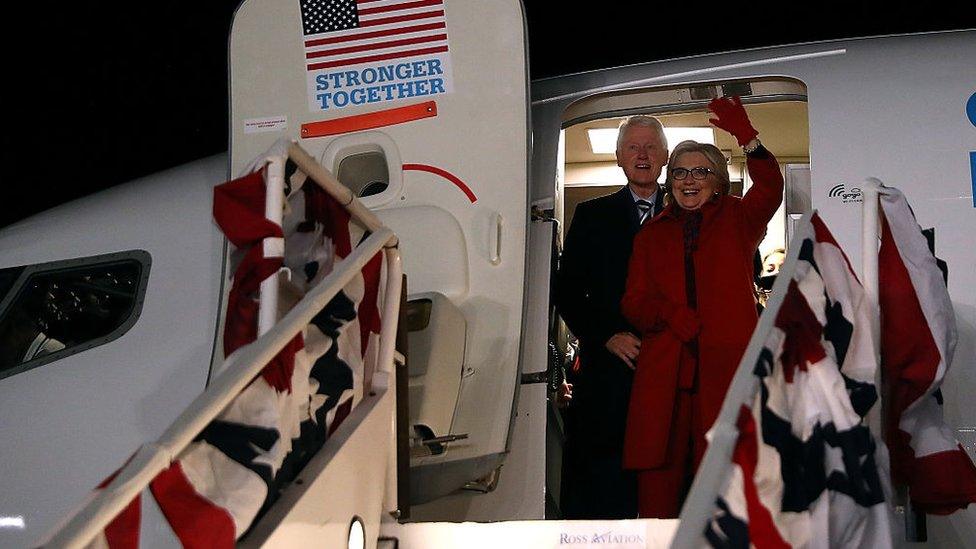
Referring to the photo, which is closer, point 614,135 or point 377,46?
point 377,46

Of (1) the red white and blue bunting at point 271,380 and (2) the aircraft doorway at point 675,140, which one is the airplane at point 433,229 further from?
(1) the red white and blue bunting at point 271,380

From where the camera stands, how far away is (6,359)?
180 inches

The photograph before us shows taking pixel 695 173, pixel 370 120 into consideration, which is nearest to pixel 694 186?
pixel 695 173

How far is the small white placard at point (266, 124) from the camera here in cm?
480

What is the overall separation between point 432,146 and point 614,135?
2876 millimetres

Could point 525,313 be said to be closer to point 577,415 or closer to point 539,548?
point 577,415

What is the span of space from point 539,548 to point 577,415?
5.65ft

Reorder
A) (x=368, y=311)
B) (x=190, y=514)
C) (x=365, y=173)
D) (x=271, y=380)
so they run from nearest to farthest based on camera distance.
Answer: (x=190, y=514)
(x=271, y=380)
(x=368, y=311)
(x=365, y=173)

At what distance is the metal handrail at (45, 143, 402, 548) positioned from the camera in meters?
2.01

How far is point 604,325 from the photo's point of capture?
15.9ft

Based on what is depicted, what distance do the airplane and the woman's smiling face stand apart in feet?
1.34

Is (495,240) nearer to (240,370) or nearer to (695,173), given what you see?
(695,173)

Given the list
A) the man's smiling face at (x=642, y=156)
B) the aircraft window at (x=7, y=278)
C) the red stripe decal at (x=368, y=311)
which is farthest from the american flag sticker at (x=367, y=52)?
the red stripe decal at (x=368, y=311)

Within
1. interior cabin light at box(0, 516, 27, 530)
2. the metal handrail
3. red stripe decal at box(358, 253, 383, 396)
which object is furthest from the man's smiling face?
interior cabin light at box(0, 516, 27, 530)
